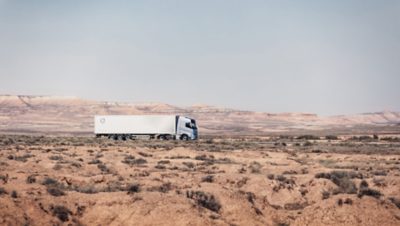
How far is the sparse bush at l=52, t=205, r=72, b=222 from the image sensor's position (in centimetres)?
1842

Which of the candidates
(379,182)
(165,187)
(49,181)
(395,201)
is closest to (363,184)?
(379,182)

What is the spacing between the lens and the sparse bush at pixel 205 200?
20241 mm

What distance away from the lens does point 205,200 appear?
20.5 metres

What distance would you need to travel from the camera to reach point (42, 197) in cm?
1978

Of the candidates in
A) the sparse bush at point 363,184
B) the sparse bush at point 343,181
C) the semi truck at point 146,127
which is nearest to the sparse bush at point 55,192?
the sparse bush at point 343,181

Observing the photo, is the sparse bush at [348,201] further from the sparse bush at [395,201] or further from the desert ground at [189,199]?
the sparse bush at [395,201]

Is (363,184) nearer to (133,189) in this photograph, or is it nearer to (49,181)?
Result: (133,189)

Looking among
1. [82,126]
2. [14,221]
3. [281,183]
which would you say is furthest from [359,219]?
[82,126]

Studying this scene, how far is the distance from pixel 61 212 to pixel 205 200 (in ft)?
16.4

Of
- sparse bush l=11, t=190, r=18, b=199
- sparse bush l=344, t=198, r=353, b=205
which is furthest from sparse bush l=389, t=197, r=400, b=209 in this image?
sparse bush l=11, t=190, r=18, b=199

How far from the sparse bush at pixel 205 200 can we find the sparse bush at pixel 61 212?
14.8ft

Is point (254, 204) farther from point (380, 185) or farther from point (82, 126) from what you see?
point (82, 126)

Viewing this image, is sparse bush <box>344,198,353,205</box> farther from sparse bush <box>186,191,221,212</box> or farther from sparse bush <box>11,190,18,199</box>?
sparse bush <box>11,190,18,199</box>

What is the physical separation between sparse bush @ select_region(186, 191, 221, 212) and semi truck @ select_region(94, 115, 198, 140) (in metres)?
53.8
